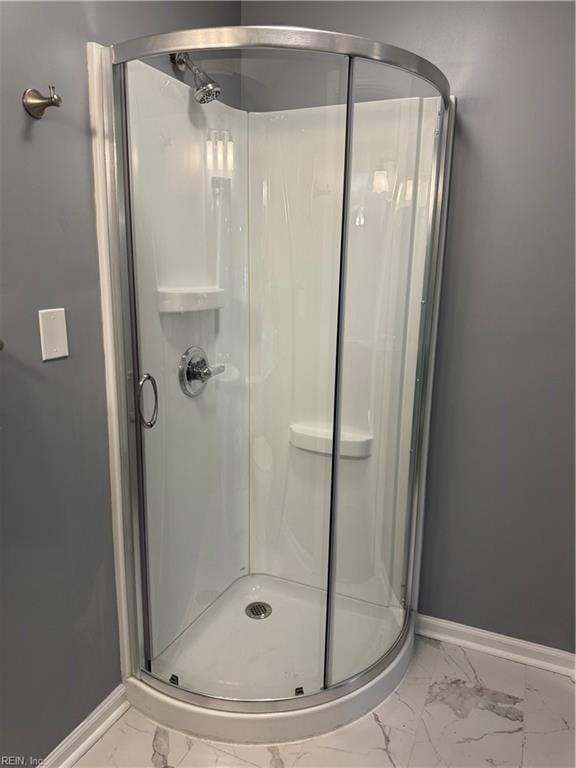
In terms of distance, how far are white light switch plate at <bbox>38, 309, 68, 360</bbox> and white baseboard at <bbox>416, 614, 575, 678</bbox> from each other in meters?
1.57

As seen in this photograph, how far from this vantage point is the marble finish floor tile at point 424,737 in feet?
4.92

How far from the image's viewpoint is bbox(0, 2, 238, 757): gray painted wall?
119 cm

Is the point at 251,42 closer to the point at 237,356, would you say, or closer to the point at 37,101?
A: the point at 37,101

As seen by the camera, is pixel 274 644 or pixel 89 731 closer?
pixel 89 731

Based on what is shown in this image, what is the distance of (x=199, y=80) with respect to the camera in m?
1.47

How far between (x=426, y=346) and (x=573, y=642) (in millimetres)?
1113

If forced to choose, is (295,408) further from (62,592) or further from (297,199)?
(62,592)

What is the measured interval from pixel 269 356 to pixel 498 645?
1.29 metres

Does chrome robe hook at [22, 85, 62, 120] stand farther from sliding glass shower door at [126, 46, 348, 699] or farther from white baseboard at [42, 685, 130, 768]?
white baseboard at [42, 685, 130, 768]

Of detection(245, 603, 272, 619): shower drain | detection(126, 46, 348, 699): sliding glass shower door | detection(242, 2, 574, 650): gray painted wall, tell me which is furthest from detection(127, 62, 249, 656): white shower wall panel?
detection(242, 2, 574, 650): gray painted wall

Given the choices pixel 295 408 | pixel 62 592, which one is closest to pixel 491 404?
pixel 295 408

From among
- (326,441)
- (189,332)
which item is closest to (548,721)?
(326,441)

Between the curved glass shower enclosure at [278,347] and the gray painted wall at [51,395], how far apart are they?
12 cm

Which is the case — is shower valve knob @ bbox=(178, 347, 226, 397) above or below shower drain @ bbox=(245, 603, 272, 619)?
above
